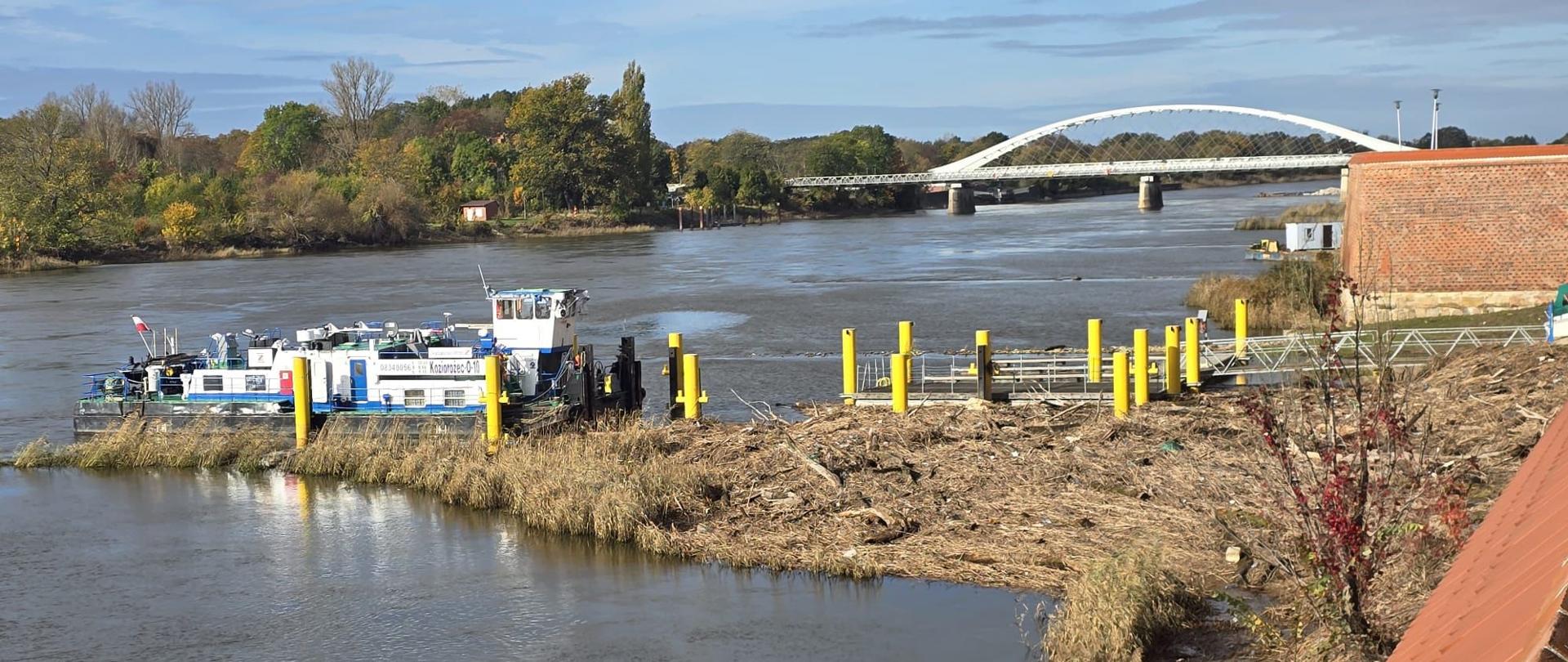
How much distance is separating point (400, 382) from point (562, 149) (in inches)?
3976

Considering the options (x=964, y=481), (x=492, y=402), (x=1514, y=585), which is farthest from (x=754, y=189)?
(x=1514, y=585)

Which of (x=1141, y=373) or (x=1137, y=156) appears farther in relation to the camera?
(x=1137, y=156)

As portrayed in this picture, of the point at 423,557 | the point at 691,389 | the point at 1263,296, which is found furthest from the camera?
the point at 1263,296

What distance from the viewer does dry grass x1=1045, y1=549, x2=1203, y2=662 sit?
1445cm

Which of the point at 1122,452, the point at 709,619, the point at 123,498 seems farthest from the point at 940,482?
the point at 123,498

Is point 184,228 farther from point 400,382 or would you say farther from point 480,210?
point 400,382

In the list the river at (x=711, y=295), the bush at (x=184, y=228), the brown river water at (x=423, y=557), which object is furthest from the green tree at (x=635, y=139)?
the brown river water at (x=423, y=557)

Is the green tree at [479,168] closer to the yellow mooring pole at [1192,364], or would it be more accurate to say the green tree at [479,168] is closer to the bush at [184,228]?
the bush at [184,228]

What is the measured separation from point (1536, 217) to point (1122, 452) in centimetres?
1754

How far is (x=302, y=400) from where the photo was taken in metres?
26.8

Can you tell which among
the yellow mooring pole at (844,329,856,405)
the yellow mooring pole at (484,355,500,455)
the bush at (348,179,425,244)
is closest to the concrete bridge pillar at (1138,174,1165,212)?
the bush at (348,179,425,244)

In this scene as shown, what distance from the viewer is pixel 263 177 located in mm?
127188

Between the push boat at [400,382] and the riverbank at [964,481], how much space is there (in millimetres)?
1275

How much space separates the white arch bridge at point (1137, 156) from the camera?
13375 cm
